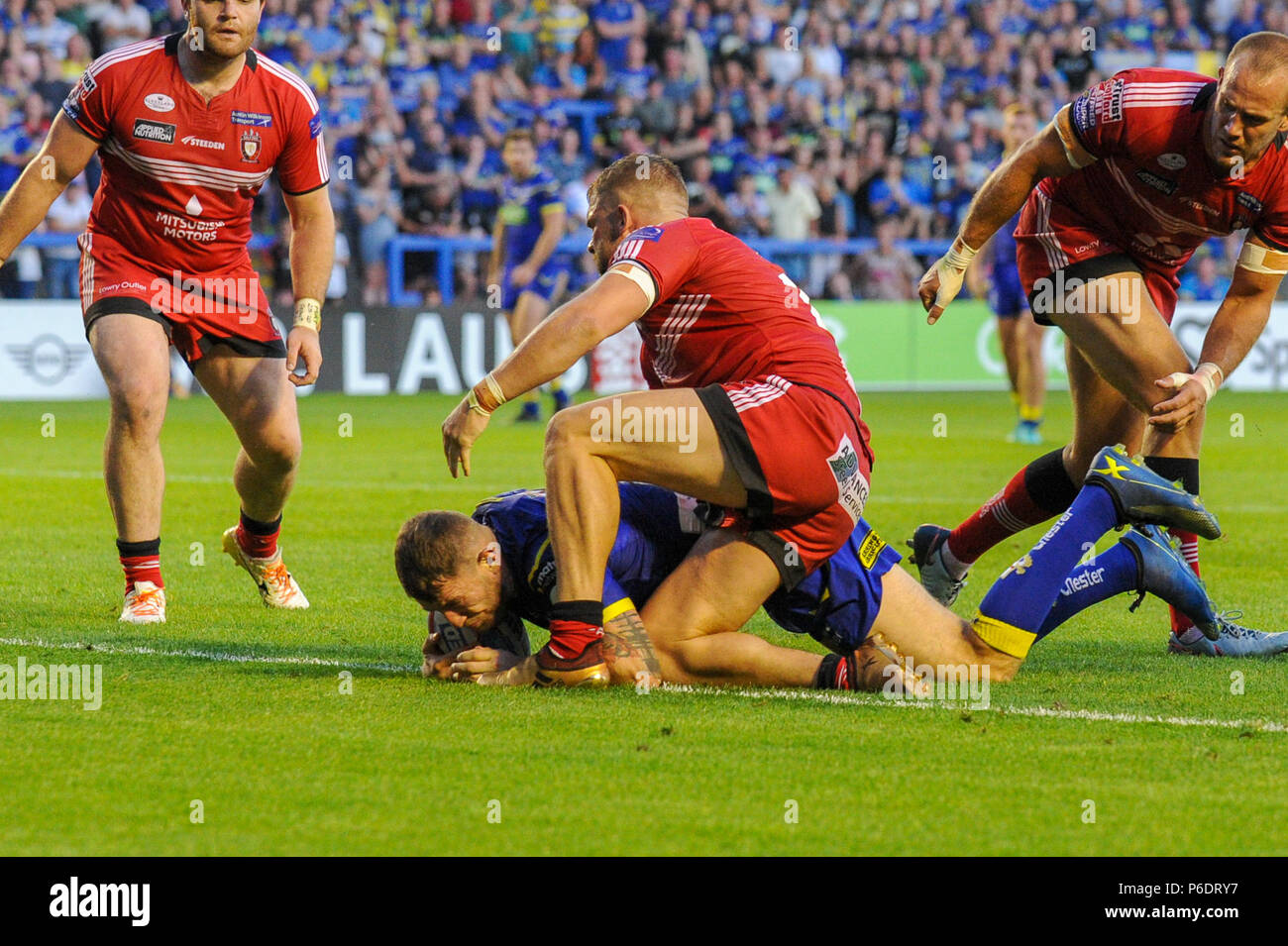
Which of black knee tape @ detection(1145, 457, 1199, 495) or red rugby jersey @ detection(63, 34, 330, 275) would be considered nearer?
black knee tape @ detection(1145, 457, 1199, 495)

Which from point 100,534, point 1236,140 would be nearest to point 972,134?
point 100,534

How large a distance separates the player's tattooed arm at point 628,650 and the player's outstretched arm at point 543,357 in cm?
71

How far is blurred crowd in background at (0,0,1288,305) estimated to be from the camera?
21.6 m

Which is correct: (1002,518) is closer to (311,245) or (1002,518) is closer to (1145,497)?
(1145,497)

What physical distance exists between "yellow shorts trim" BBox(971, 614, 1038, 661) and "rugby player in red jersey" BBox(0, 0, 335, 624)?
8.42ft

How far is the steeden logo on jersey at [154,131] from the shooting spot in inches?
265

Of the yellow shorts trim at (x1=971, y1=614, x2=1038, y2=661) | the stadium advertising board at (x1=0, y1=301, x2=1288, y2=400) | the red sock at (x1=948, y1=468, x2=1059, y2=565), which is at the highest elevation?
the stadium advertising board at (x1=0, y1=301, x2=1288, y2=400)

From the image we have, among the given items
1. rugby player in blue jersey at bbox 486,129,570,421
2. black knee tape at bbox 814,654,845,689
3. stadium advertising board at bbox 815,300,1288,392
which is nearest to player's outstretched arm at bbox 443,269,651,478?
black knee tape at bbox 814,654,845,689

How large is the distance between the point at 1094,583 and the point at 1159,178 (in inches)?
57.7

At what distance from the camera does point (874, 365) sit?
2297cm

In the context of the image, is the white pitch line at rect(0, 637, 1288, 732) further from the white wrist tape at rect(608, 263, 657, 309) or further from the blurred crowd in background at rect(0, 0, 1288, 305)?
the blurred crowd in background at rect(0, 0, 1288, 305)

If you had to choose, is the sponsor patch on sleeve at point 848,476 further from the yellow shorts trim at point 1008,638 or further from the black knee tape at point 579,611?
the black knee tape at point 579,611
